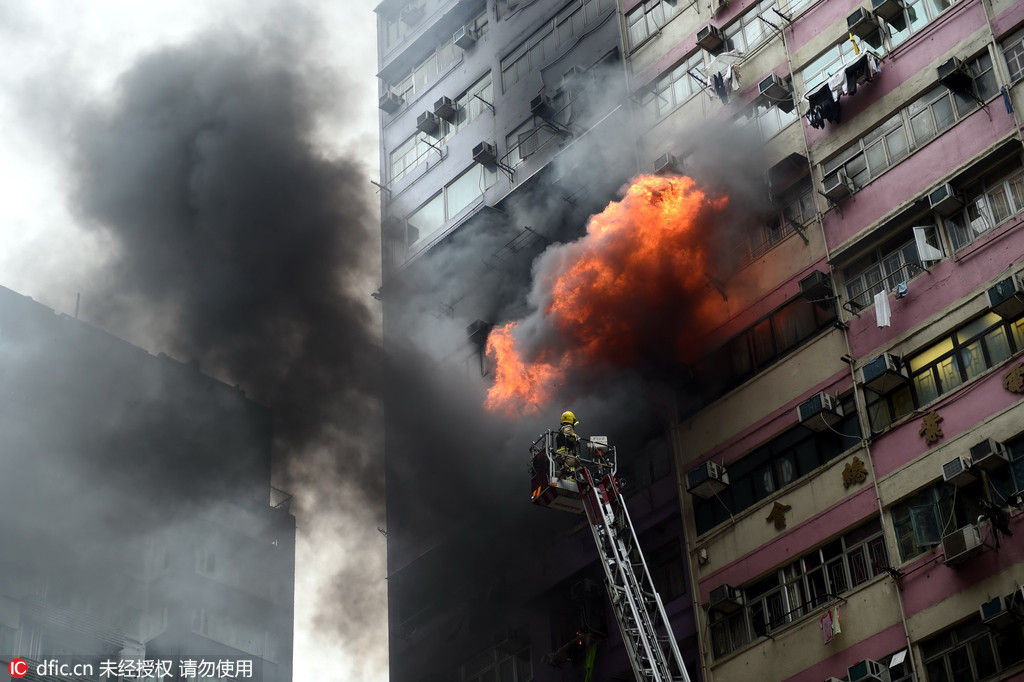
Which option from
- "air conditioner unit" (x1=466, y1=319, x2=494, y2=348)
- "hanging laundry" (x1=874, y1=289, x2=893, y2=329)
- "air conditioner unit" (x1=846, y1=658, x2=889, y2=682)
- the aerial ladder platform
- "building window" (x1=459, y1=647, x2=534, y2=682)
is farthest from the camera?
"air conditioner unit" (x1=466, y1=319, x2=494, y2=348)

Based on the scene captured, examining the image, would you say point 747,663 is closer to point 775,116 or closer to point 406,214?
point 775,116

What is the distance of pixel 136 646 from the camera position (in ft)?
147

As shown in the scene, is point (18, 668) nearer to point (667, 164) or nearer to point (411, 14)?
point (667, 164)

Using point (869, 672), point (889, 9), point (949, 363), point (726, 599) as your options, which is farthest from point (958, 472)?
point (889, 9)

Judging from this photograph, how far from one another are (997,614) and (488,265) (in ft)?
62.8

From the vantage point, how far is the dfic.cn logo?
40312mm

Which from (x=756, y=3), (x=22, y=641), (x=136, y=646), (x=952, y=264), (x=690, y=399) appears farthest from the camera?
(x=136, y=646)

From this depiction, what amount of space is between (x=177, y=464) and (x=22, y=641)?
26.1 ft

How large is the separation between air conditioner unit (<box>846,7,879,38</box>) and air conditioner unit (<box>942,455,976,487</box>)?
11.3 metres

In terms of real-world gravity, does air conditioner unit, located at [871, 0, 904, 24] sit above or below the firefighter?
above

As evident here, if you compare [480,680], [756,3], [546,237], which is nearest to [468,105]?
[546,237]

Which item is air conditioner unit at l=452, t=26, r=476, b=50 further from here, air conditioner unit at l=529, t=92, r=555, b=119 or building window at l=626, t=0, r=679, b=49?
building window at l=626, t=0, r=679, b=49

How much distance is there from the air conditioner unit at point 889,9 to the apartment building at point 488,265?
7737 millimetres

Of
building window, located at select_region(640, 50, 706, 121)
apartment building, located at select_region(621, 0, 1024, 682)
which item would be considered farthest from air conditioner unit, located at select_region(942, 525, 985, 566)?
building window, located at select_region(640, 50, 706, 121)
